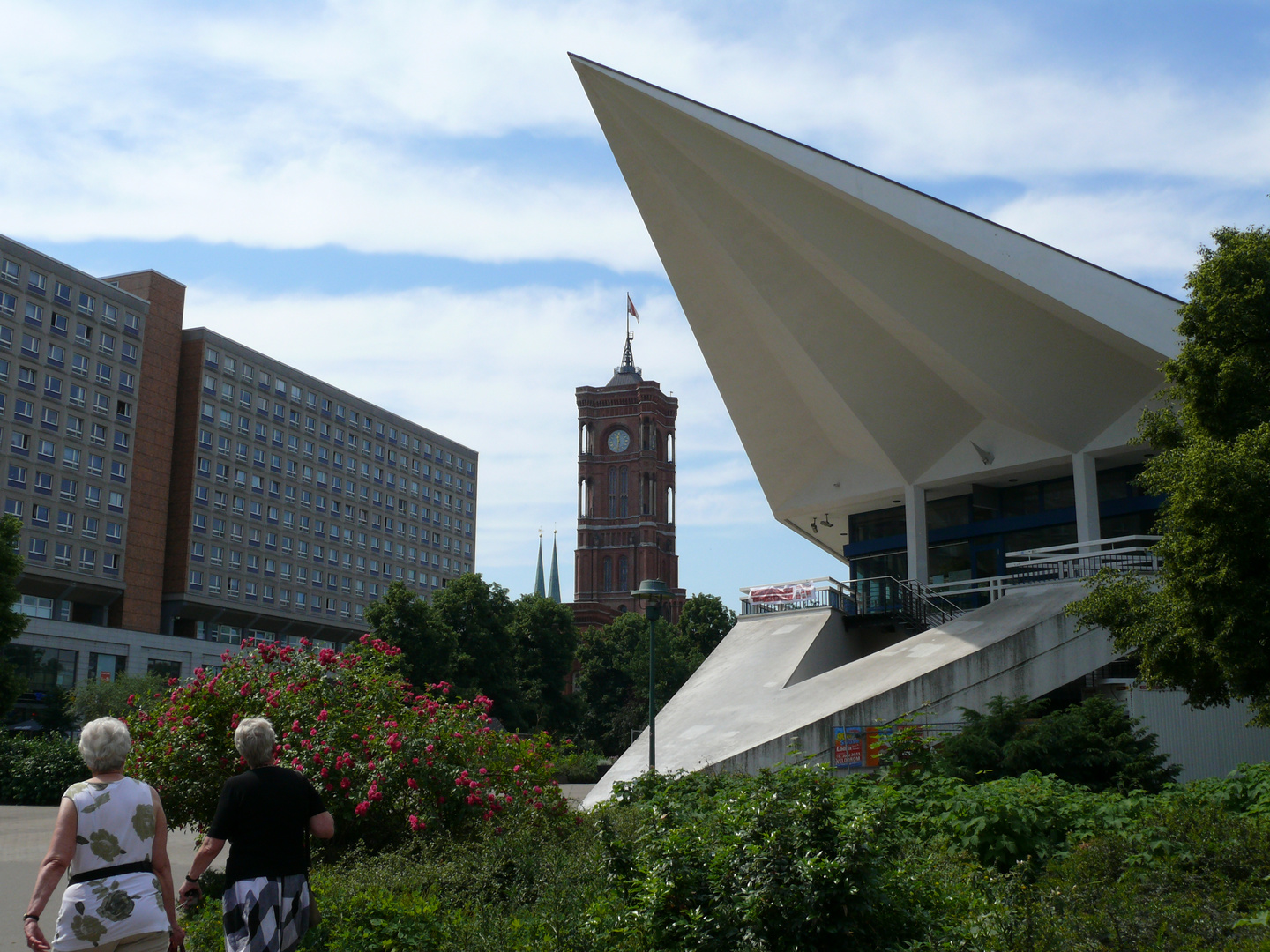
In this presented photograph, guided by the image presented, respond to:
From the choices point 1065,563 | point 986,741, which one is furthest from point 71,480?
point 986,741

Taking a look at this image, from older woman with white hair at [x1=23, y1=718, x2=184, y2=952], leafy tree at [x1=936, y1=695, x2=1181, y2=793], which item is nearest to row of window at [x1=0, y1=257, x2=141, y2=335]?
leafy tree at [x1=936, y1=695, x2=1181, y2=793]

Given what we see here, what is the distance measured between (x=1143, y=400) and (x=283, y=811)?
2266 cm

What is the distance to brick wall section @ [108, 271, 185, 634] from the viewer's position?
6156cm

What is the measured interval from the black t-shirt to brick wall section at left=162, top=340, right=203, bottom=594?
64645 millimetres

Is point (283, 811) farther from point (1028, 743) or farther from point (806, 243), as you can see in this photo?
point (806, 243)

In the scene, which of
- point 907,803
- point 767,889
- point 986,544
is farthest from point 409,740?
point 986,544

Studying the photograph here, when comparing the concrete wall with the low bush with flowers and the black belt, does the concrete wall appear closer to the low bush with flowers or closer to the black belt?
the low bush with flowers

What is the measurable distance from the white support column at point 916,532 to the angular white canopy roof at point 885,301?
1.13 ft

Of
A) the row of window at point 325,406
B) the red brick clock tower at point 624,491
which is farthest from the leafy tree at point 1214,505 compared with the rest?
the red brick clock tower at point 624,491

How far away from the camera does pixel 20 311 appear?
56.2m

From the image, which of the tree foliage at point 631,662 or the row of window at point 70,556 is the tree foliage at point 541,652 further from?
the row of window at point 70,556

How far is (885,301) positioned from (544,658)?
38.7 meters

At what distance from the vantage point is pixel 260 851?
5.45 metres

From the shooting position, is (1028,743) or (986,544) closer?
(1028,743)
